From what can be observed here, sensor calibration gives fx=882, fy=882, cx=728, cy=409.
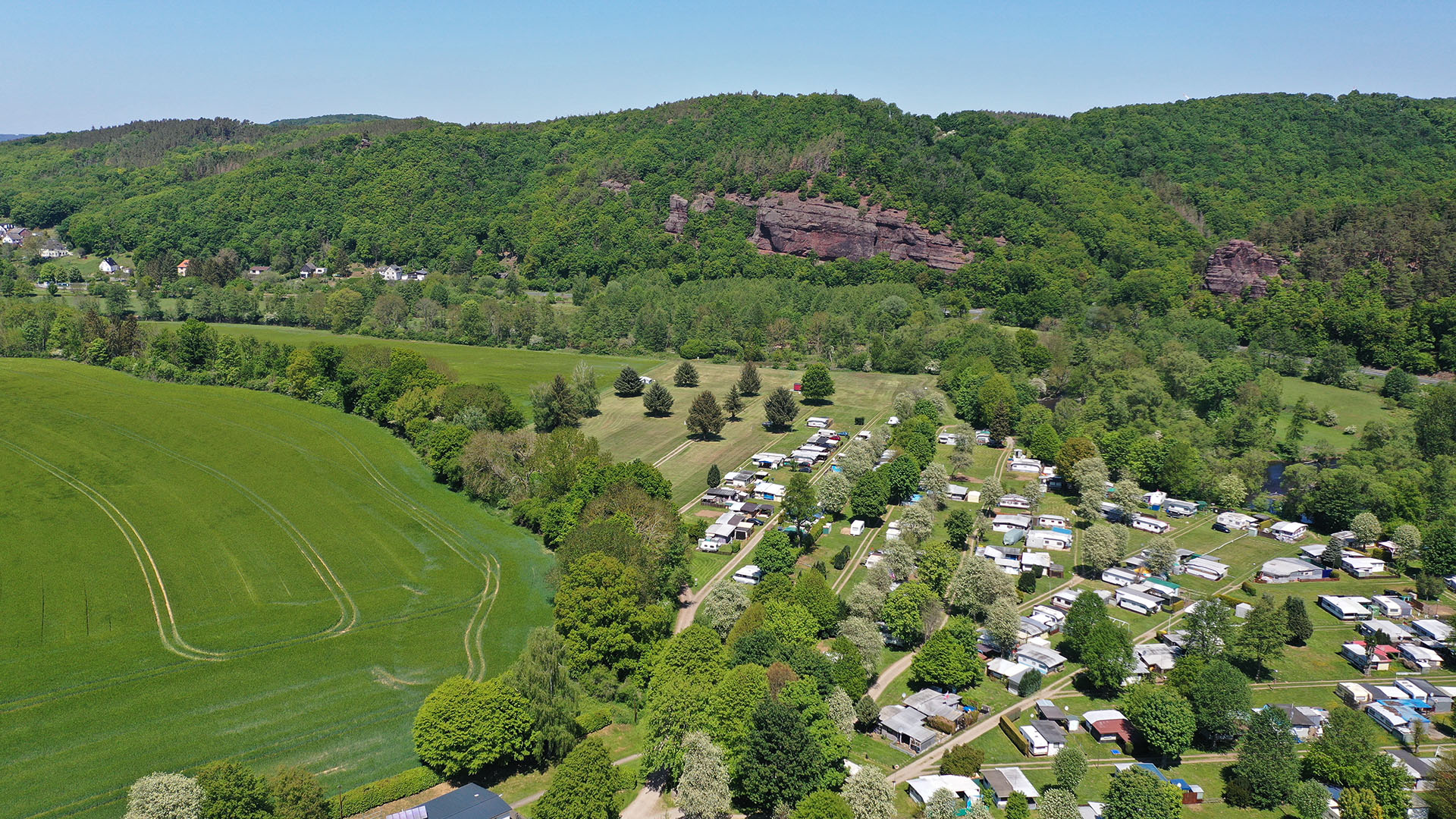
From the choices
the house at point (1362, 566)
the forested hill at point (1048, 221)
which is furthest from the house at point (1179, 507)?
the forested hill at point (1048, 221)

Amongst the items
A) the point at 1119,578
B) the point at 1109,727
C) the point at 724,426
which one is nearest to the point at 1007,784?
the point at 1109,727

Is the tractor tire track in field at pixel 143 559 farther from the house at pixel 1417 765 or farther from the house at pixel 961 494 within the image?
the house at pixel 1417 765

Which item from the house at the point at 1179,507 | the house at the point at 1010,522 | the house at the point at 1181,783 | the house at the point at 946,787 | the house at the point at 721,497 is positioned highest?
the house at the point at 721,497

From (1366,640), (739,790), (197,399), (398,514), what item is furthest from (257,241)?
(1366,640)

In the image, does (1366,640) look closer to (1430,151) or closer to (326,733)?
(326,733)

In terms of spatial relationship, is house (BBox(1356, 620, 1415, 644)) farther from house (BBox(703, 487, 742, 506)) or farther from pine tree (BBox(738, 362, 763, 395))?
pine tree (BBox(738, 362, 763, 395))
